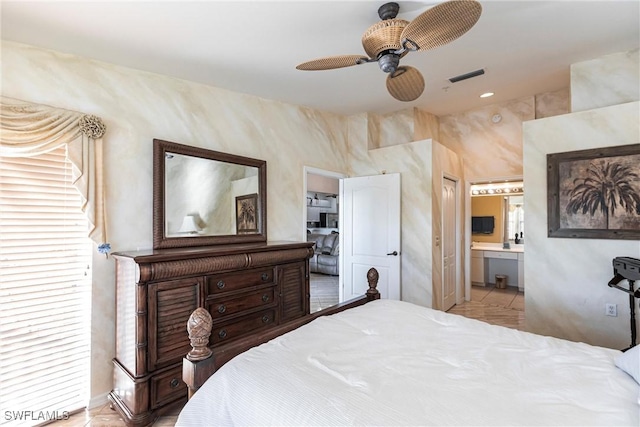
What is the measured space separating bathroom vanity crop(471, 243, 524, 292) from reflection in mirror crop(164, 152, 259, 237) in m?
4.54

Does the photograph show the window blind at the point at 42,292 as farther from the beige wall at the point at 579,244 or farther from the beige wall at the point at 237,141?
the beige wall at the point at 579,244

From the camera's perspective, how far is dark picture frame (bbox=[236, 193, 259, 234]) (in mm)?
3195

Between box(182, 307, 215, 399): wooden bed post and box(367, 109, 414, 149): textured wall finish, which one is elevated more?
box(367, 109, 414, 149): textured wall finish

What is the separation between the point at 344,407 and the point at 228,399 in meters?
0.45

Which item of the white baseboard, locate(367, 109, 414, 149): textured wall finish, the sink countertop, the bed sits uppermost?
locate(367, 109, 414, 149): textured wall finish

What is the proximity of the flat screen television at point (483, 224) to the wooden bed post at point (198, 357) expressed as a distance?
6.28 metres

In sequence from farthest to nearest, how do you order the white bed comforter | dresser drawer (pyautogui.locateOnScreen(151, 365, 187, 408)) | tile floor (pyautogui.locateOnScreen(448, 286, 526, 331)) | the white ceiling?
tile floor (pyautogui.locateOnScreen(448, 286, 526, 331))
dresser drawer (pyautogui.locateOnScreen(151, 365, 187, 408))
the white ceiling
the white bed comforter

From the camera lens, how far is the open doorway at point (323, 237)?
4785 mm

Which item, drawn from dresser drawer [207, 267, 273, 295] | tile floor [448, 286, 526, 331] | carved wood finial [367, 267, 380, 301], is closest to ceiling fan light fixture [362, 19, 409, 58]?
carved wood finial [367, 267, 380, 301]

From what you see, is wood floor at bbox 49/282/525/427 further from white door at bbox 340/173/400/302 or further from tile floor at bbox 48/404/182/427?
white door at bbox 340/173/400/302

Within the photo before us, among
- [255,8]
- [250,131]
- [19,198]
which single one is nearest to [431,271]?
[250,131]

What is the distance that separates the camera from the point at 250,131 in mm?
3400

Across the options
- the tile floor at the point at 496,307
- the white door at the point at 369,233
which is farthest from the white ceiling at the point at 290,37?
the tile floor at the point at 496,307

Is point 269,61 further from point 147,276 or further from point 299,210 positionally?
point 147,276
